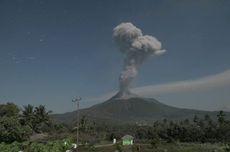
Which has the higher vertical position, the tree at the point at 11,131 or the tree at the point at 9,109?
the tree at the point at 9,109

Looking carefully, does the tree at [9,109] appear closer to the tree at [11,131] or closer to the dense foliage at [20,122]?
the dense foliage at [20,122]

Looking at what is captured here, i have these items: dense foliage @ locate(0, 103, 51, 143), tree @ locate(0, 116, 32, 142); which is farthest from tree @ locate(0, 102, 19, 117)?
tree @ locate(0, 116, 32, 142)

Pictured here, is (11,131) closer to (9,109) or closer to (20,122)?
(20,122)

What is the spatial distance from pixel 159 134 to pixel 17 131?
35.1 meters

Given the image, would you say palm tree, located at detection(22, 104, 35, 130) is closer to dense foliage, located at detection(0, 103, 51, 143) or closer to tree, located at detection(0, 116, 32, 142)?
dense foliage, located at detection(0, 103, 51, 143)

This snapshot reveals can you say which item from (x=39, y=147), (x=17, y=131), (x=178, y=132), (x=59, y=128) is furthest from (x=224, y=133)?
(x=39, y=147)

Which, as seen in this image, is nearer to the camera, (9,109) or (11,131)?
(11,131)

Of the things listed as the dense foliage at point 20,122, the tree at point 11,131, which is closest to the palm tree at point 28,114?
the dense foliage at point 20,122

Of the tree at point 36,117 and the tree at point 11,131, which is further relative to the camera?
the tree at point 36,117

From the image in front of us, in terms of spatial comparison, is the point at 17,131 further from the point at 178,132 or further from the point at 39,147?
the point at 178,132

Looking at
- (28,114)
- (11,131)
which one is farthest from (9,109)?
(11,131)

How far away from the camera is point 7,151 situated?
41.8 m

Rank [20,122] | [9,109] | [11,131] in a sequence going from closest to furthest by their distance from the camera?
[11,131] < [20,122] < [9,109]

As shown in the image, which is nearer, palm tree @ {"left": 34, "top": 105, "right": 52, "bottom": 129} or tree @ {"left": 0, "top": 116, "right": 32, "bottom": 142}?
tree @ {"left": 0, "top": 116, "right": 32, "bottom": 142}
